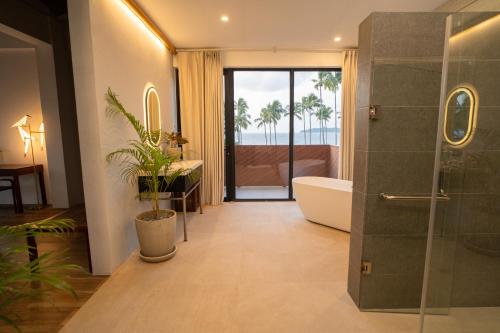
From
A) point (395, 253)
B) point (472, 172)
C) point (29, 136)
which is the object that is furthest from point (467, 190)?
point (29, 136)

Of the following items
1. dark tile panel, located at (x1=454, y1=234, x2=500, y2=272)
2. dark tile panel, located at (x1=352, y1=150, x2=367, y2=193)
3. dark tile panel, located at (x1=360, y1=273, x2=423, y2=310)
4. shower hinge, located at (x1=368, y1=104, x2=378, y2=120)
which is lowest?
dark tile panel, located at (x1=360, y1=273, x2=423, y2=310)

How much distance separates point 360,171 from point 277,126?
9.39 feet

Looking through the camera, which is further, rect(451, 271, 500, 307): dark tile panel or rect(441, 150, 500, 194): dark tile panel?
rect(451, 271, 500, 307): dark tile panel

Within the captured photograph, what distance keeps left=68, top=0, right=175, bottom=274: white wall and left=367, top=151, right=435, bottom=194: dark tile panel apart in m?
2.25

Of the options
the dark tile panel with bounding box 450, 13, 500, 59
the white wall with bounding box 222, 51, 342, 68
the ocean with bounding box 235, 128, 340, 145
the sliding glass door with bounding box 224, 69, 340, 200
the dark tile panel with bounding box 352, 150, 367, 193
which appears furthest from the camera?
the ocean with bounding box 235, 128, 340, 145

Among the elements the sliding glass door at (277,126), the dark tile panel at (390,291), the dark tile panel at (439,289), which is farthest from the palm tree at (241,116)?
the dark tile panel at (439,289)

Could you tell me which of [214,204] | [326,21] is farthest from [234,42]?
[214,204]

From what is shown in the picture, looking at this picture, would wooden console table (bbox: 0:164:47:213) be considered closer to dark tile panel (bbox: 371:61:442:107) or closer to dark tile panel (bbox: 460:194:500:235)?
dark tile panel (bbox: 371:61:442:107)

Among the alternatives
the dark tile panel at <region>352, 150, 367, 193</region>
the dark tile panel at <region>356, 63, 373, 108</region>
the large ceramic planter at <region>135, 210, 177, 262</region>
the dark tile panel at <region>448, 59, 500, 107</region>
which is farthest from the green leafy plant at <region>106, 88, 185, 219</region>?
the dark tile panel at <region>448, 59, 500, 107</region>

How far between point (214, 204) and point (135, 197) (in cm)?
182

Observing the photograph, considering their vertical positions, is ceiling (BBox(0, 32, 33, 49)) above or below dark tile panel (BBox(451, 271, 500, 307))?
above

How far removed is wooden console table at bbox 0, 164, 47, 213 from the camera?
3.73m

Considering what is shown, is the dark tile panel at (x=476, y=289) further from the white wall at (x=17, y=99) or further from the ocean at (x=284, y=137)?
the white wall at (x=17, y=99)

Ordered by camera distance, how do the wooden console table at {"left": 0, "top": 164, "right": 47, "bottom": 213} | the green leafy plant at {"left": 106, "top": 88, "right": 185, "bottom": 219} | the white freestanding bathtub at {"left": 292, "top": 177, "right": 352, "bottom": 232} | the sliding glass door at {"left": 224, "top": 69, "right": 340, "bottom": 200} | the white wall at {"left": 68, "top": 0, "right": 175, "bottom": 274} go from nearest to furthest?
1. the white wall at {"left": 68, "top": 0, "right": 175, "bottom": 274}
2. the green leafy plant at {"left": 106, "top": 88, "right": 185, "bottom": 219}
3. the white freestanding bathtub at {"left": 292, "top": 177, "right": 352, "bottom": 232}
4. the wooden console table at {"left": 0, "top": 164, "right": 47, "bottom": 213}
5. the sliding glass door at {"left": 224, "top": 69, "right": 340, "bottom": 200}
